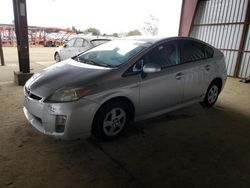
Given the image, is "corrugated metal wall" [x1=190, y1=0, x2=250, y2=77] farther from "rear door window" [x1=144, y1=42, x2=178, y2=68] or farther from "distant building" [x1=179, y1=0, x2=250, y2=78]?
"rear door window" [x1=144, y1=42, x2=178, y2=68]

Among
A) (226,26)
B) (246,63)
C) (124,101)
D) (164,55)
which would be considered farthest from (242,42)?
(124,101)

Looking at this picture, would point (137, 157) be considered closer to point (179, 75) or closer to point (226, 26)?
point (179, 75)

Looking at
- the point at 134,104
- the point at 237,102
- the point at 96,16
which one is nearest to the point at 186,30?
the point at 237,102

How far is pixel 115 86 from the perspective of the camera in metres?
2.66

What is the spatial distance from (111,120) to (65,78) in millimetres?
786

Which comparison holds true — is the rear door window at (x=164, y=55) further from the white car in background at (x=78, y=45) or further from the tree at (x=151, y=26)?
the tree at (x=151, y=26)

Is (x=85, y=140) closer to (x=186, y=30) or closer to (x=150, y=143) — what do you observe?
(x=150, y=143)

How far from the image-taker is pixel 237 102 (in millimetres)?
5055

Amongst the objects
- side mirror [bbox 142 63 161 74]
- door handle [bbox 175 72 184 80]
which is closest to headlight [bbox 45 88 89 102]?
side mirror [bbox 142 63 161 74]

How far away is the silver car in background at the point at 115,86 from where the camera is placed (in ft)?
8.09

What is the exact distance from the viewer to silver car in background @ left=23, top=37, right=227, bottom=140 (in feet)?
8.09

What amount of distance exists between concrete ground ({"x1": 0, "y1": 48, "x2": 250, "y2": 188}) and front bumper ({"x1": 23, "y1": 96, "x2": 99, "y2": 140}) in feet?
0.89

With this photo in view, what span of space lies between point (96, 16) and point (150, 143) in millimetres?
30168

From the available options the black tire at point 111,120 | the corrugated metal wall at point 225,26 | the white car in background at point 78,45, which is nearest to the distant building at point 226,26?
the corrugated metal wall at point 225,26
